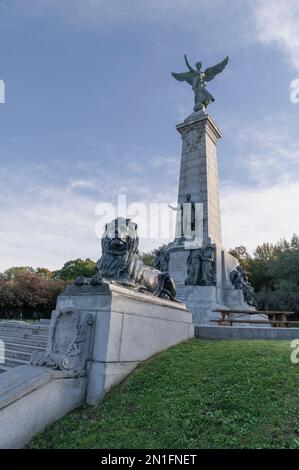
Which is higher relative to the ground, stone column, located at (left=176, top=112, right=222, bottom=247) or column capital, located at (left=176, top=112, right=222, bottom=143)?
column capital, located at (left=176, top=112, right=222, bottom=143)

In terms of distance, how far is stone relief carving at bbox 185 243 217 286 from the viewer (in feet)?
51.6

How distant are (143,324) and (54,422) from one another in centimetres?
245

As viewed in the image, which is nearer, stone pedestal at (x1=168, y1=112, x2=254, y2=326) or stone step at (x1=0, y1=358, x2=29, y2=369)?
stone step at (x1=0, y1=358, x2=29, y2=369)

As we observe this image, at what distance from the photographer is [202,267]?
16.0 m

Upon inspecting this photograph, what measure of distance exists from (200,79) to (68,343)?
18804mm

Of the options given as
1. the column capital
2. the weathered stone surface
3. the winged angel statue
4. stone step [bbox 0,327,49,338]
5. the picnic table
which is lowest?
the weathered stone surface

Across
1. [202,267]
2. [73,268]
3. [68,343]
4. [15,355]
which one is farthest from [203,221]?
[73,268]

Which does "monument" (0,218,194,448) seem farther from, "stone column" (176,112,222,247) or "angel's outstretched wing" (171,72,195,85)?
"angel's outstretched wing" (171,72,195,85)

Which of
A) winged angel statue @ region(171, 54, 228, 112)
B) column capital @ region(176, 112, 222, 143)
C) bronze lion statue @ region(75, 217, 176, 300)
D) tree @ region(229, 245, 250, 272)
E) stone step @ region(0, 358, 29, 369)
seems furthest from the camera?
tree @ region(229, 245, 250, 272)

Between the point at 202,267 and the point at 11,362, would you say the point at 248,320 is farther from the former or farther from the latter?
the point at 11,362

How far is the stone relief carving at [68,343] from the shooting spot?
590 cm

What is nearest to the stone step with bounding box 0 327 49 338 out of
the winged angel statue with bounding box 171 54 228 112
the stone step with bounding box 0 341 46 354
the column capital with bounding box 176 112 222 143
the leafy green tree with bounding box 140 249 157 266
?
the stone step with bounding box 0 341 46 354

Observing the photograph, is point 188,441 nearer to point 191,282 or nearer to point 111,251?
point 111,251
